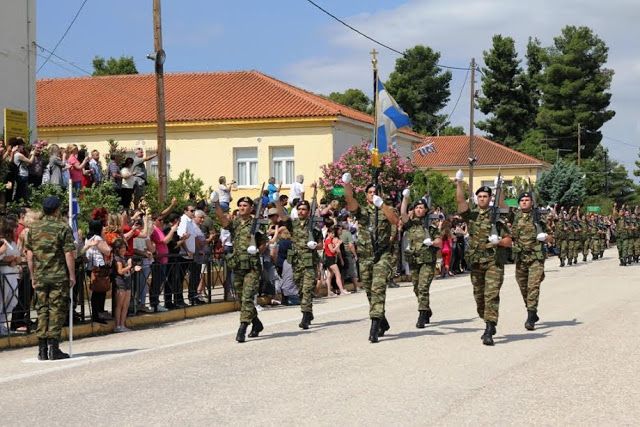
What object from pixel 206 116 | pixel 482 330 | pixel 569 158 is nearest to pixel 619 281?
pixel 482 330

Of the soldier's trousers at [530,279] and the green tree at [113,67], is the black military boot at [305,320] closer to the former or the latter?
the soldier's trousers at [530,279]

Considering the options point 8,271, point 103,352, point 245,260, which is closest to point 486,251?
point 245,260

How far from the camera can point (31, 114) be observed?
2938 cm

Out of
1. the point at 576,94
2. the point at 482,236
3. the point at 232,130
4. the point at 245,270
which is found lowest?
A: the point at 245,270

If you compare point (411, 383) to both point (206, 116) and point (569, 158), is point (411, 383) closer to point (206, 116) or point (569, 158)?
point (206, 116)

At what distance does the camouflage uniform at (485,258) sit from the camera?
1240 cm

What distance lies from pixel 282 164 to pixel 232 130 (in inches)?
110

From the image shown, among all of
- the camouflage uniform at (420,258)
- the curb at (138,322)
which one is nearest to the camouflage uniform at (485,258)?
the camouflage uniform at (420,258)

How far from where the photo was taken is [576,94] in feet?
301

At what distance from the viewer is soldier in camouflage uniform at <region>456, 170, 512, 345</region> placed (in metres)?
12.3

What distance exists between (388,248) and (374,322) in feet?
3.39

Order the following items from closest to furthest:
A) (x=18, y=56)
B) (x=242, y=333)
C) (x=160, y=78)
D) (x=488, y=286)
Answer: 1. (x=488, y=286)
2. (x=242, y=333)
3. (x=160, y=78)
4. (x=18, y=56)

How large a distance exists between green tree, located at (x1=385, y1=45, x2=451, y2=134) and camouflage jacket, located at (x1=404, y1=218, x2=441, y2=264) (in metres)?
77.8

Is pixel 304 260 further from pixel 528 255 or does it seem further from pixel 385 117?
pixel 385 117
